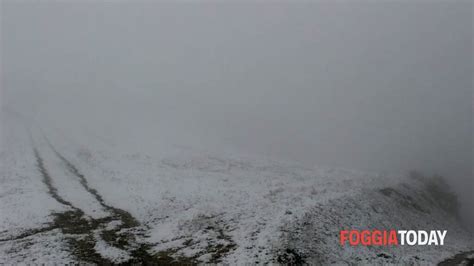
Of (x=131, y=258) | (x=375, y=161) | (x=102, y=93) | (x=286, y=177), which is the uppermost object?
(x=102, y=93)

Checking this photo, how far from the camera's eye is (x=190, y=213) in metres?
21.5

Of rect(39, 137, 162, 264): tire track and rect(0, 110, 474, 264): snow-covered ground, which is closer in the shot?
rect(39, 137, 162, 264): tire track

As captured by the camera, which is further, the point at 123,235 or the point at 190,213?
the point at 190,213

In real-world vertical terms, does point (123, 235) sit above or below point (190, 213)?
above

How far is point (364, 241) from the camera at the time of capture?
19.0 metres

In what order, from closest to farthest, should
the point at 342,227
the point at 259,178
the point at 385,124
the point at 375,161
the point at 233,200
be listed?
the point at 342,227 → the point at 233,200 → the point at 259,178 → the point at 375,161 → the point at 385,124

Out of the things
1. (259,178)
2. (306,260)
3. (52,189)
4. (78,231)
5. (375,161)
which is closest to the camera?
(306,260)

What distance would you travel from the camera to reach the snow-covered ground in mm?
15500

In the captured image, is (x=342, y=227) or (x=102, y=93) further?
(x=102, y=93)

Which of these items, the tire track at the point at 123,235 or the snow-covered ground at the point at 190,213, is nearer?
the tire track at the point at 123,235

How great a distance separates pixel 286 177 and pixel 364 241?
787 inches

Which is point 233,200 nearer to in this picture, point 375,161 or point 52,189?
point 52,189

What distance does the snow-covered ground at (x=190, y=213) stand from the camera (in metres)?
15.5

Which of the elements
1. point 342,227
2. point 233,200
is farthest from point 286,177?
point 342,227
